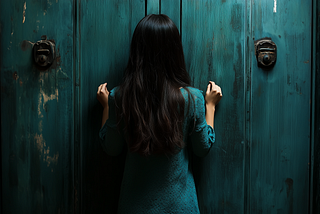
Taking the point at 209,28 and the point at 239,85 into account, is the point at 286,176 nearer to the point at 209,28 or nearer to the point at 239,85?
the point at 239,85

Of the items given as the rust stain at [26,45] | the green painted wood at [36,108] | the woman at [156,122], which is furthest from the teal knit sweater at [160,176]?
the rust stain at [26,45]

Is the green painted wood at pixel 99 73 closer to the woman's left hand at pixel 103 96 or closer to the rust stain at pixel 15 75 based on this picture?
the woman's left hand at pixel 103 96

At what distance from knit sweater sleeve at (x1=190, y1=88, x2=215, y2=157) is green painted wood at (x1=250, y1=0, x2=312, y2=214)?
28cm

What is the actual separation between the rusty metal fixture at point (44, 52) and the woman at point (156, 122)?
406mm

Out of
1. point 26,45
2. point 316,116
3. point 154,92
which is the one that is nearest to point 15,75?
point 26,45

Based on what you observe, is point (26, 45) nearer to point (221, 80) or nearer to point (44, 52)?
point (44, 52)

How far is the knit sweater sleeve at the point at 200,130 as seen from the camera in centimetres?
71

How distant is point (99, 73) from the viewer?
0.90m

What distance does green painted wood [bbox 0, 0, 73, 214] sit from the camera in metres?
0.90

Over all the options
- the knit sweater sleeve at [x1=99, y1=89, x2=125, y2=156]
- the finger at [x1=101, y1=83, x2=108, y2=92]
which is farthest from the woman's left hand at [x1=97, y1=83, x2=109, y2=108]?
the knit sweater sleeve at [x1=99, y1=89, x2=125, y2=156]

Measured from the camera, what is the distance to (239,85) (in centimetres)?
89

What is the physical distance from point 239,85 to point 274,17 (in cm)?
33

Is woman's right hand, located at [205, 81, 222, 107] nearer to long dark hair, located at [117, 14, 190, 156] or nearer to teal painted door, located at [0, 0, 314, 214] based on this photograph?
teal painted door, located at [0, 0, 314, 214]

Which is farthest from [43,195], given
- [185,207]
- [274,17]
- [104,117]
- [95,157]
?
[274,17]
